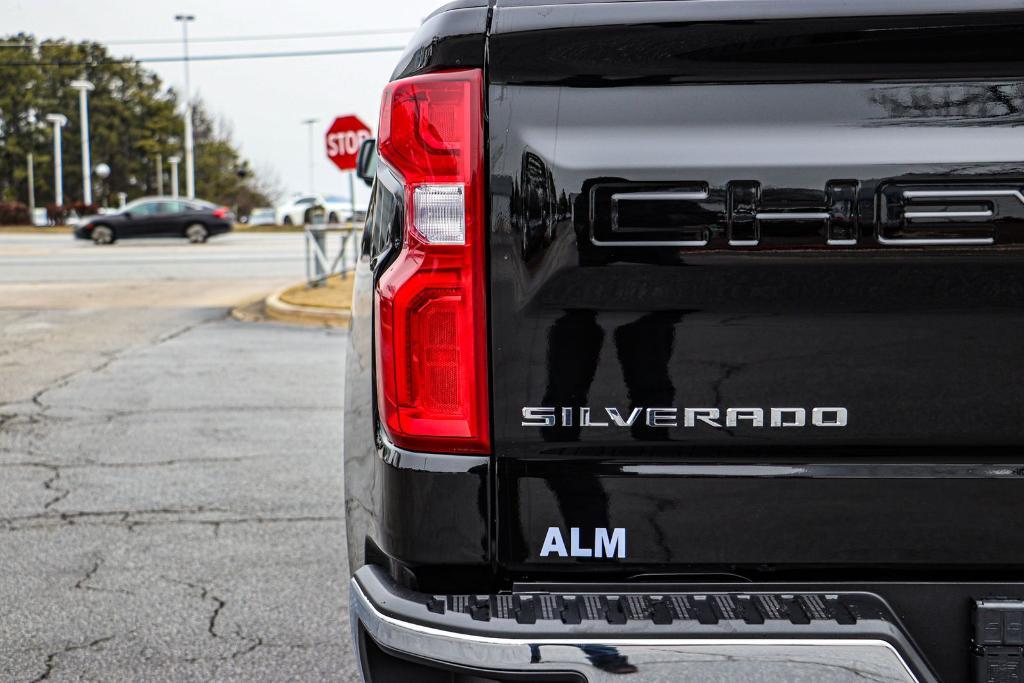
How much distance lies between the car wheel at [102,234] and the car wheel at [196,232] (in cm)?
231

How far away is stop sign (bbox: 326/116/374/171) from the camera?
1677 centimetres

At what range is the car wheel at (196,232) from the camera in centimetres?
3534

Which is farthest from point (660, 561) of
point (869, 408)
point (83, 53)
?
point (83, 53)

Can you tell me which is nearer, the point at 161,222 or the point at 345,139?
the point at 345,139

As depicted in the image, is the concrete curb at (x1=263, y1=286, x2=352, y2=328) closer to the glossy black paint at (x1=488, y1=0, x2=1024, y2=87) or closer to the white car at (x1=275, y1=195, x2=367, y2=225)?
the glossy black paint at (x1=488, y1=0, x2=1024, y2=87)

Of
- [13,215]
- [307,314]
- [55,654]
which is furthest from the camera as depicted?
[13,215]

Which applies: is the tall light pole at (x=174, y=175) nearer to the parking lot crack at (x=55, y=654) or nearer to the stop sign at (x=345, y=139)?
the stop sign at (x=345, y=139)

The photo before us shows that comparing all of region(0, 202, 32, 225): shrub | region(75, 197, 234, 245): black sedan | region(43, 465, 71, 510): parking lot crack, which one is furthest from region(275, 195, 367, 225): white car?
region(43, 465, 71, 510): parking lot crack

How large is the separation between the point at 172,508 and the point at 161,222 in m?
31.7

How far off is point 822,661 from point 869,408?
431mm

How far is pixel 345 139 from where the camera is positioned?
16.8 meters

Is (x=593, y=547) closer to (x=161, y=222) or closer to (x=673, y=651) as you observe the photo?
(x=673, y=651)

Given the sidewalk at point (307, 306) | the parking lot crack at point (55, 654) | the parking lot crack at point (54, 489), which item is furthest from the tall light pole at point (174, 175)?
the parking lot crack at point (55, 654)

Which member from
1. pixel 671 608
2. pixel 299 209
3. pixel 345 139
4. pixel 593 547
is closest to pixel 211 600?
pixel 593 547
